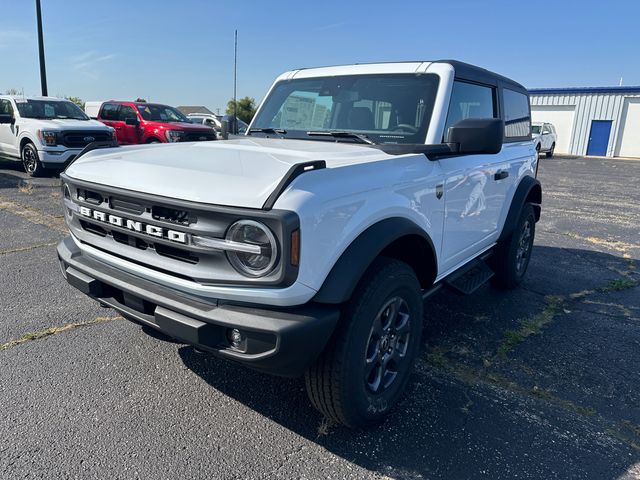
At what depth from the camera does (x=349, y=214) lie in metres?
2.18

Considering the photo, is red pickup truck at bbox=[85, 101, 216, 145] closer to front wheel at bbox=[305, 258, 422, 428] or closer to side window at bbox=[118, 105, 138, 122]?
side window at bbox=[118, 105, 138, 122]

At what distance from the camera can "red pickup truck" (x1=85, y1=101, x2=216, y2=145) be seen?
12.9 meters

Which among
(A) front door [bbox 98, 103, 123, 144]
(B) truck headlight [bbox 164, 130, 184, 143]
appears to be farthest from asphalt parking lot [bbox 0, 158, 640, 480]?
(A) front door [bbox 98, 103, 123, 144]

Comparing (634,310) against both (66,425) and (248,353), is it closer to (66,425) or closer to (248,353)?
(248,353)

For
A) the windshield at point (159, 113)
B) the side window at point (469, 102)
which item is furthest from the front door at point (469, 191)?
the windshield at point (159, 113)

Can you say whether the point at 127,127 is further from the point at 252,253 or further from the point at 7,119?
the point at 252,253

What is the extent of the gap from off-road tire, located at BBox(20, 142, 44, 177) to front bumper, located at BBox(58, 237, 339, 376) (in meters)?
10.1

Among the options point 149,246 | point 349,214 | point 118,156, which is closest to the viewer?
point 349,214

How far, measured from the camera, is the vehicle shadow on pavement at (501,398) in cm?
235

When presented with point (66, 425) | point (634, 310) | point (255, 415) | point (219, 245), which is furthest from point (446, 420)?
point (634, 310)

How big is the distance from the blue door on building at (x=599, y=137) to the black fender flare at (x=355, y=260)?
1358 inches

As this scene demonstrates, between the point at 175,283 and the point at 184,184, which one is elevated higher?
the point at 184,184

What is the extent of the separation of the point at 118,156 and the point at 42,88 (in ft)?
58.3

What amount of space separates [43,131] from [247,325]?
10463 millimetres
